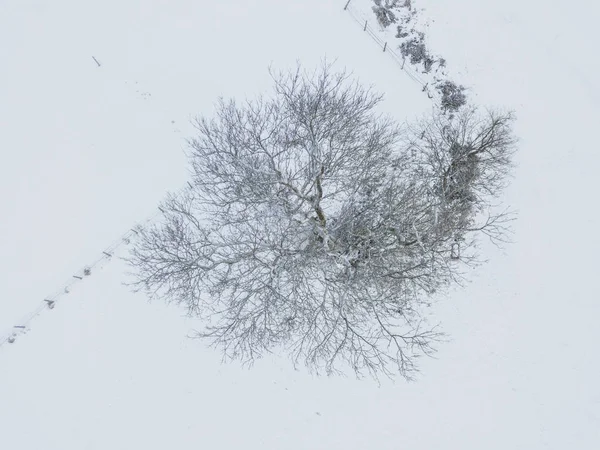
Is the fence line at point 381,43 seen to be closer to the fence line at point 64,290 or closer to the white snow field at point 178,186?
the white snow field at point 178,186

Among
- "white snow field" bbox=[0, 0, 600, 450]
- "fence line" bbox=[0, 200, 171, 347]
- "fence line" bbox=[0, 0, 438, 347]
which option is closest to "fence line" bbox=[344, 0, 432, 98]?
"white snow field" bbox=[0, 0, 600, 450]

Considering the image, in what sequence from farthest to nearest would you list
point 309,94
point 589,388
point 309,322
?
point 589,388, point 309,94, point 309,322

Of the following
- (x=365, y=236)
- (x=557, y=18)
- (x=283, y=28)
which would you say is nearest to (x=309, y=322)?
(x=365, y=236)

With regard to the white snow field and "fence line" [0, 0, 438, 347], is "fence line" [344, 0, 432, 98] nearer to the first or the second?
the white snow field

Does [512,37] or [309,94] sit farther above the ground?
[512,37]

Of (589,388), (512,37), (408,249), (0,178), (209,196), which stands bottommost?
(589,388)

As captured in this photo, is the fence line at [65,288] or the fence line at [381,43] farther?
the fence line at [381,43]

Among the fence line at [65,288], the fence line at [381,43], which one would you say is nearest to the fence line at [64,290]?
the fence line at [65,288]

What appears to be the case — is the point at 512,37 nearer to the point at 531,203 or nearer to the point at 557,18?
the point at 557,18

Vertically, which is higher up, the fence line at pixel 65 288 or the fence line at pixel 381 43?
the fence line at pixel 381 43
